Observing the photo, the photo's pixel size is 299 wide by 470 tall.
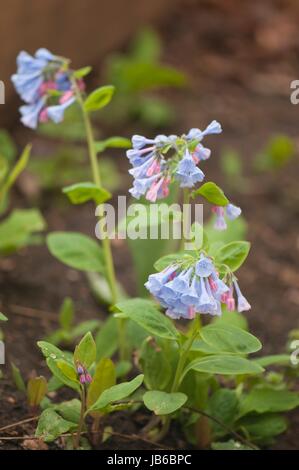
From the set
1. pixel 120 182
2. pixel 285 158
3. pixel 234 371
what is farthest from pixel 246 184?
pixel 234 371

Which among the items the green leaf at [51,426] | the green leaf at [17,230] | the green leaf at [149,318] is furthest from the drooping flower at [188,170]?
the green leaf at [17,230]

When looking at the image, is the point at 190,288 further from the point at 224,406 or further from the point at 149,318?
the point at 224,406

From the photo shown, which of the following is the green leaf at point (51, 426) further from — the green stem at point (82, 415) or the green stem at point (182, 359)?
the green stem at point (182, 359)

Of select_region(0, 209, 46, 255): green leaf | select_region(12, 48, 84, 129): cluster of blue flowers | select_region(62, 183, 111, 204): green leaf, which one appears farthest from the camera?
select_region(0, 209, 46, 255): green leaf

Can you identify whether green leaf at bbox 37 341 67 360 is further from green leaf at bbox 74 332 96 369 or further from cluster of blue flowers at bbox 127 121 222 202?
cluster of blue flowers at bbox 127 121 222 202

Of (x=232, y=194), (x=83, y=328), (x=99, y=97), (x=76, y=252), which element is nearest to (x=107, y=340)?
(x=83, y=328)

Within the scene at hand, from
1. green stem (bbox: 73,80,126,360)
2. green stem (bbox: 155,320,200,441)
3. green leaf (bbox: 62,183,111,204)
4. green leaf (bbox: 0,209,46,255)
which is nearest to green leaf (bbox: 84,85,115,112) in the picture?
green stem (bbox: 73,80,126,360)
